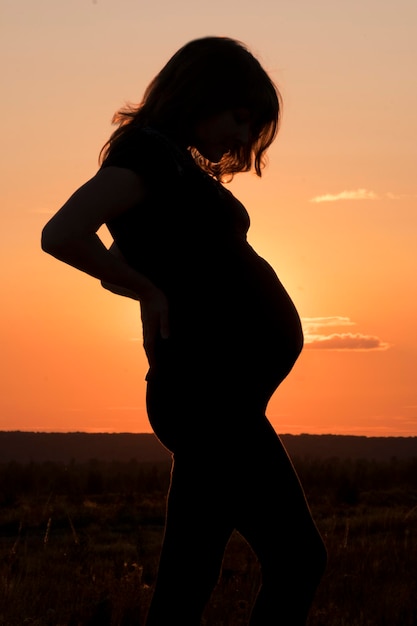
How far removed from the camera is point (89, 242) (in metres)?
2.29

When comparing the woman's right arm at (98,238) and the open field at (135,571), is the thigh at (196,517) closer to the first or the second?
the open field at (135,571)

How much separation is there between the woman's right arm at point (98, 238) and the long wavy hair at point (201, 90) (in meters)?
0.19

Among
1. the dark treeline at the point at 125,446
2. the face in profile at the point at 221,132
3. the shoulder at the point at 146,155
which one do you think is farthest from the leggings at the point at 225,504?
the dark treeline at the point at 125,446

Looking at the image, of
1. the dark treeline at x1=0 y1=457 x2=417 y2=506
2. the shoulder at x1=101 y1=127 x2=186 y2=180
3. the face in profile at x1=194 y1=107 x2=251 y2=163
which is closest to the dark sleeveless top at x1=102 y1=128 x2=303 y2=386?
the shoulder at x1=101 y1=127 x2=186 y2=180

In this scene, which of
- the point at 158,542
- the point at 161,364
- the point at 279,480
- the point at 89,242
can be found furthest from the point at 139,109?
the point at 158,542

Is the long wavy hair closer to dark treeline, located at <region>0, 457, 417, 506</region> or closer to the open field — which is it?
the open field

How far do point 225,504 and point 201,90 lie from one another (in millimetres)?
982

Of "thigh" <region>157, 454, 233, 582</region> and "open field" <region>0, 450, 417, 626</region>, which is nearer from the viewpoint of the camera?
"thigh" <region>157, 454, 233, 582</region>

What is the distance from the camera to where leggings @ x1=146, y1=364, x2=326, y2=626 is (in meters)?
2.35

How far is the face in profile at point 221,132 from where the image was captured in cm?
254

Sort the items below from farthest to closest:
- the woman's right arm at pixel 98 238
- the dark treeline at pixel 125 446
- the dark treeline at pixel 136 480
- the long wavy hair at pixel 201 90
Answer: the dark treeline at pixel 125 446
the dark treeline at pixel 136 480
the long wavy hair at pixel 201 90
the woman's right arm at pixel 98 238

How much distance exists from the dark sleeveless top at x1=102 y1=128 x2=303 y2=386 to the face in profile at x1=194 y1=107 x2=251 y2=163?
0.12 m

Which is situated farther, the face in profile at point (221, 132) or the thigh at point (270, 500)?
the face in profile at point (221, 132)

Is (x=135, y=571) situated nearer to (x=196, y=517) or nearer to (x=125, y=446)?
(x=196, y=517)
